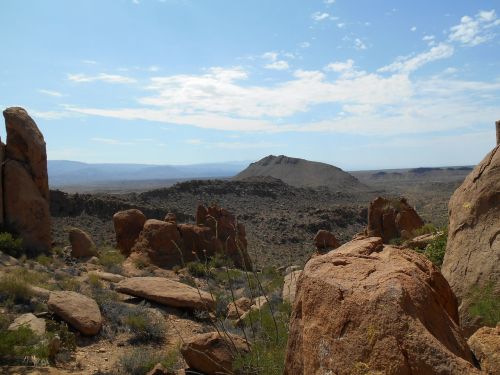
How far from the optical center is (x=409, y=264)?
3922 mm

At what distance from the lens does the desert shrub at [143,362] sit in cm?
852

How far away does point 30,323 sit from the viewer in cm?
957

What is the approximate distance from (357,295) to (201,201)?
53.0 meters

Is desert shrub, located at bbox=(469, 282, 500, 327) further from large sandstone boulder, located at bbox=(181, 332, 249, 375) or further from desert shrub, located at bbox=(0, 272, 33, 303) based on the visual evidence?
desert shrub, located at bbox=(0, 272, 33, 303)

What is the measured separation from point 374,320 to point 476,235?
4030 millimetres

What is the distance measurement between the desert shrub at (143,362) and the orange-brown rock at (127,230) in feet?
47.3

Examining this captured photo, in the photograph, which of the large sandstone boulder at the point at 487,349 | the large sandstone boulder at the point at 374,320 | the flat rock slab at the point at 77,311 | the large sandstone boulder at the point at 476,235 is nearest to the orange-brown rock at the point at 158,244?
the flat rock slab at the point at 77,311

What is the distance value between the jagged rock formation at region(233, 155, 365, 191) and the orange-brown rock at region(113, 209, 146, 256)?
267ft

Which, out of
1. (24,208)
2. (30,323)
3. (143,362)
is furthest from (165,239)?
(143,362)

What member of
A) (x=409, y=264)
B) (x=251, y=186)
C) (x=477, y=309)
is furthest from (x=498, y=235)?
(x=251, y=186)

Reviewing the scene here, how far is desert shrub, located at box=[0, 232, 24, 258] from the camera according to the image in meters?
17.9

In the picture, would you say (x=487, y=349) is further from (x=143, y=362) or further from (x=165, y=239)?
(x=165, y=239)

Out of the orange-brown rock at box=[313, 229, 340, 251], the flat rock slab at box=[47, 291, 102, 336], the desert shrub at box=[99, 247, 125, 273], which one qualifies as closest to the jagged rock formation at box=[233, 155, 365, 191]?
the orange-brown rock at box=[313, 229, 340, 251]

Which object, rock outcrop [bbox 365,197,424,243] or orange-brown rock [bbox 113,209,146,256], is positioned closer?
rock outcrop [bbox 365,197,424,243]
